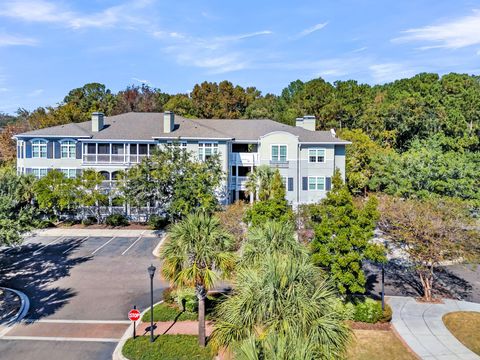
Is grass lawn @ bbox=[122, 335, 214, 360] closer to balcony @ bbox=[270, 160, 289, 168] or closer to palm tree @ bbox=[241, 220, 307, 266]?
palm tree @ bbox=[241, 220, 307, 266]

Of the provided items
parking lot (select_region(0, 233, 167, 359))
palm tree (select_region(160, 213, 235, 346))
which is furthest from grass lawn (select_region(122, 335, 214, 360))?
palm tree (select_region(160, 213, 235, 346))

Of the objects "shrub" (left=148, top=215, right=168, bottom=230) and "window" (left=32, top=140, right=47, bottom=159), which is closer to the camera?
"shrub" (left=148, top=215, right=168, bottom=230)

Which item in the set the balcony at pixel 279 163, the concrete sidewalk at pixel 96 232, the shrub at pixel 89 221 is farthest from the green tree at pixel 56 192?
the balcony at pixel 279 163

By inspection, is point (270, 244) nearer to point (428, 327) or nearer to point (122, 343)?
point (122, 343)

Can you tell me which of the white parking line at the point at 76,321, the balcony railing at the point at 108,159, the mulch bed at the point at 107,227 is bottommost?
the white parking line at the point at 76,321

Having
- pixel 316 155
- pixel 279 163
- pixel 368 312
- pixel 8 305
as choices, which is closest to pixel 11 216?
pixel 8 305

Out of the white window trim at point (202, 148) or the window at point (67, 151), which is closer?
the white window trim at point (202, 148)

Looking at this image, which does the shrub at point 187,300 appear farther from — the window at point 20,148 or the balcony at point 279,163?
the window at point 20,148
